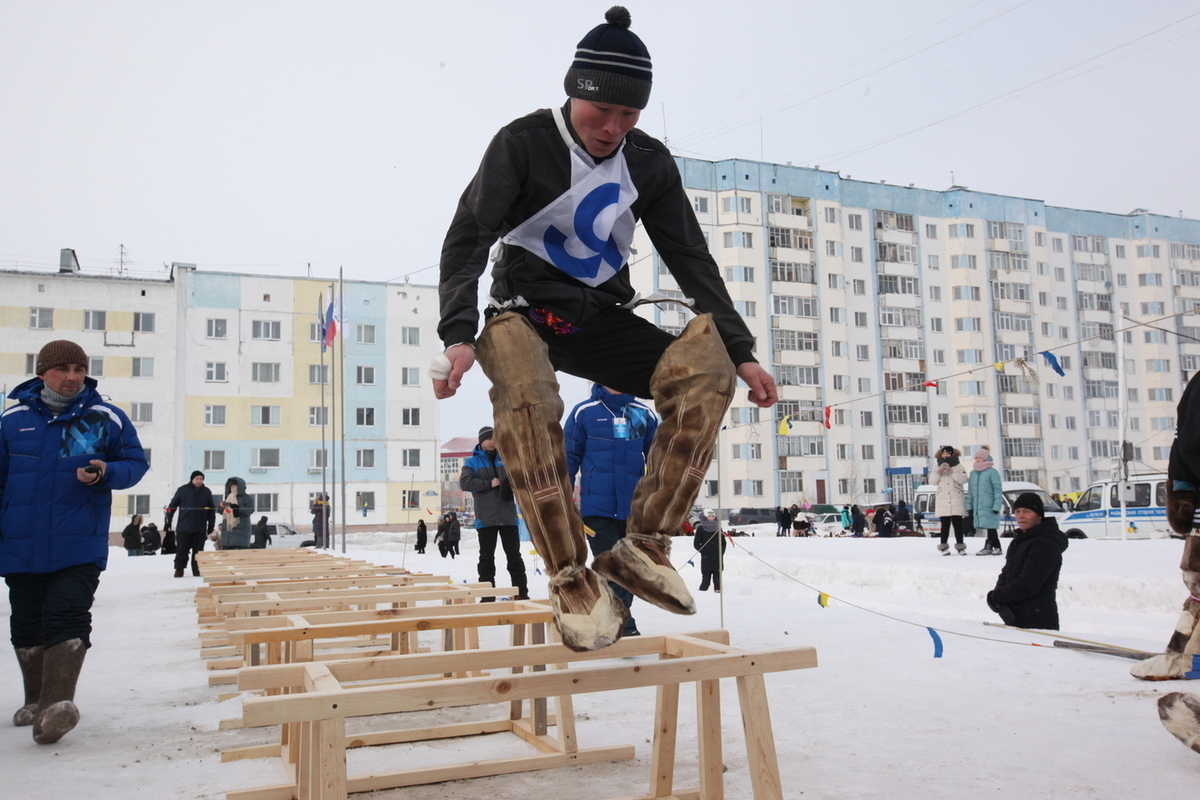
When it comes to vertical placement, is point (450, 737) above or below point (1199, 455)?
below

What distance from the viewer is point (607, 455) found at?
20.8ft

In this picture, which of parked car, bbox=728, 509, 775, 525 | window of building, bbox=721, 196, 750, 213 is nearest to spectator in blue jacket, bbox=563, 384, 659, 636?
parked car, bbox=728, 509, 775, 525

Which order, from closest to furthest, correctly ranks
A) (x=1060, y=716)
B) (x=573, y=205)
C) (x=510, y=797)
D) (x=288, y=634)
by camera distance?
(x=573, y=205) → (x=510, y=797) → (x=288, y=634) → (x=1060, y=716)

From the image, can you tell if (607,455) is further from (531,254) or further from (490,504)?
(531,254)

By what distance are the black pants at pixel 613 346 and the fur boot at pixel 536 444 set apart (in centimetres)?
22

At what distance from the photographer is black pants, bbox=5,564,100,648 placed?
438 cm

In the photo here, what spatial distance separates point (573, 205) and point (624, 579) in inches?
47.1

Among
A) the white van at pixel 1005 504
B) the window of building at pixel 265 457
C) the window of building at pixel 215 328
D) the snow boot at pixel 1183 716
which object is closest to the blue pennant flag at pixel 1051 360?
the white van at pixel 1005 504

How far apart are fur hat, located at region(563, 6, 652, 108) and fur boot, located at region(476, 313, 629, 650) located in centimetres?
74

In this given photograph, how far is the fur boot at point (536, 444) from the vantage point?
2.68m

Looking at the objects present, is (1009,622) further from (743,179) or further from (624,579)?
(743,179)

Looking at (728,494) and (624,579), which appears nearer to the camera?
(624,579)

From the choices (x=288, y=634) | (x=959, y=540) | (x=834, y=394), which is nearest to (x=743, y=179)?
(x=834, y=394)

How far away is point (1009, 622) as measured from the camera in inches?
263
